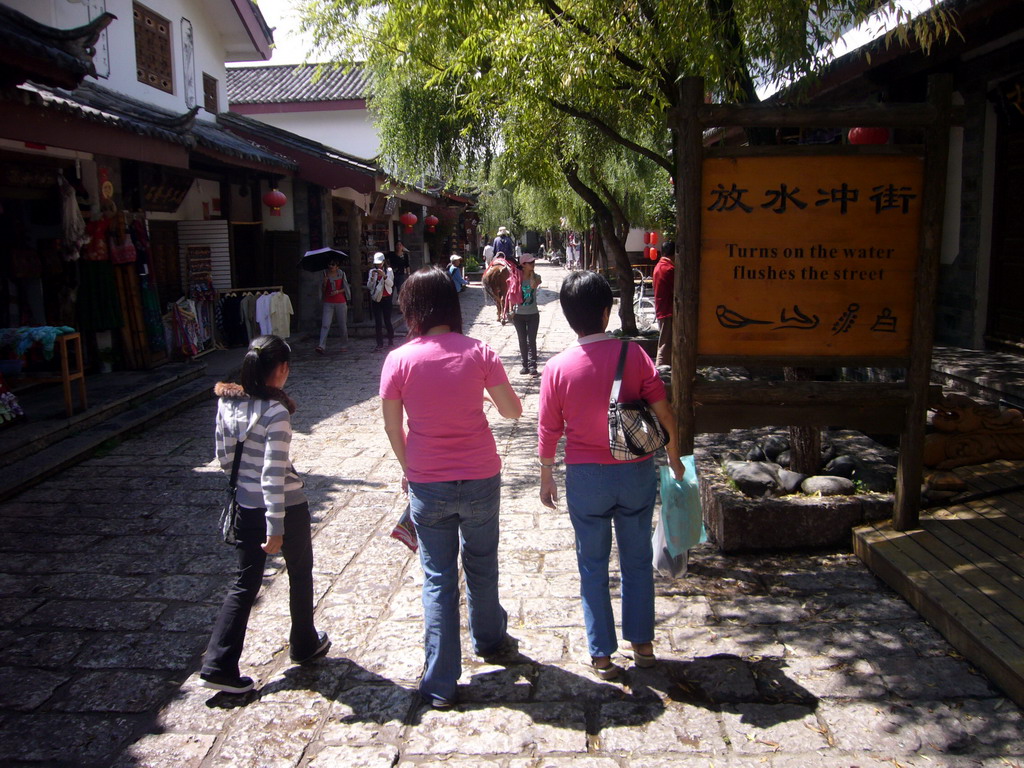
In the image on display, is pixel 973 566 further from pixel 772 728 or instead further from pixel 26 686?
pixel 26 686

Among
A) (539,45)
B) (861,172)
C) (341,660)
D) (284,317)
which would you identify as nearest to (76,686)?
(341,660)

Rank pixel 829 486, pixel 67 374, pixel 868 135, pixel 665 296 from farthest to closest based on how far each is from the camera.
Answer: pixel 665 296, pixel 868 135, pixel 67 374, pixel 829 486

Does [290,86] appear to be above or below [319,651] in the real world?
above

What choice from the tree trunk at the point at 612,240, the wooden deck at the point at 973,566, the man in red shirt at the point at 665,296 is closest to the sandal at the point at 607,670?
the wooden deck at the point at 973,566

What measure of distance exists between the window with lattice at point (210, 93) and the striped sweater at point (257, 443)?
12.6 metres

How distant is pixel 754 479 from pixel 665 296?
241 inches

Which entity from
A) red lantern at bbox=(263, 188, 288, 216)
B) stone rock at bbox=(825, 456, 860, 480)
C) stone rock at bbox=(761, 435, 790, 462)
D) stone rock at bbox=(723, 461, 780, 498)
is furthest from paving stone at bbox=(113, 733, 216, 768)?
red lantern at bbox=(263, 188, 288, 216)

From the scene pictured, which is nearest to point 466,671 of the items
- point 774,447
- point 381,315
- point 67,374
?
point 774,447

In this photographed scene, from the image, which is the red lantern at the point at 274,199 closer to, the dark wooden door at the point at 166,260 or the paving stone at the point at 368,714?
the dark wooden door at the point at 166,260

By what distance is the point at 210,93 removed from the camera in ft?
50.0

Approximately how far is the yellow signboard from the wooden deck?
3.45ft

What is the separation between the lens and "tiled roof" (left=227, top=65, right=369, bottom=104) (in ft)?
97.5

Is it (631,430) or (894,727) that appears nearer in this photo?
(894,727)

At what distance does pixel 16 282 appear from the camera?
938cm
